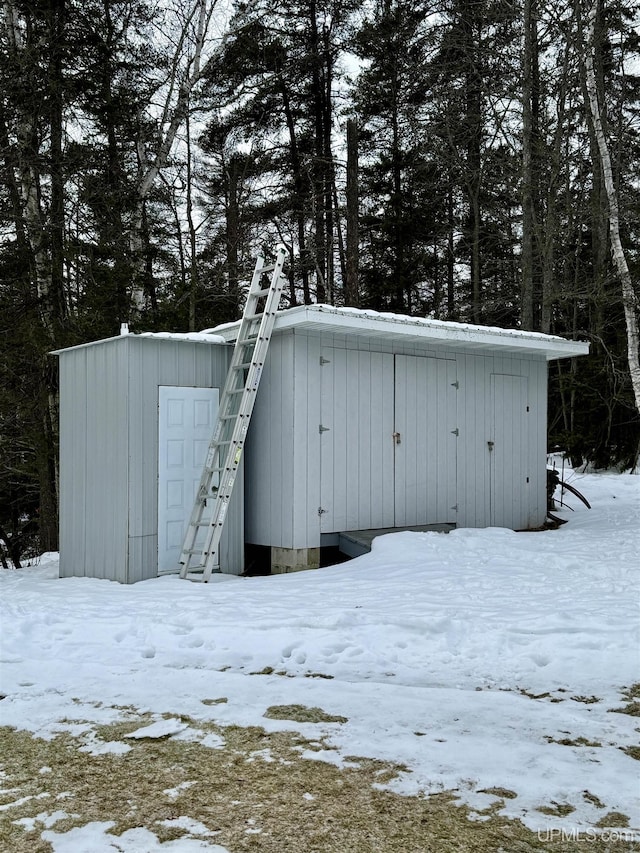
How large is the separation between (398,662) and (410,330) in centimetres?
479

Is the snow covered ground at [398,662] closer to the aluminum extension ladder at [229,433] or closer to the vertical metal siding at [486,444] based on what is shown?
the aluminum extension ladder at [229,433]

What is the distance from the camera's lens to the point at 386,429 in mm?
9438

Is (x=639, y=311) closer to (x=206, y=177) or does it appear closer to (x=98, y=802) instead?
(x=206, y=177)

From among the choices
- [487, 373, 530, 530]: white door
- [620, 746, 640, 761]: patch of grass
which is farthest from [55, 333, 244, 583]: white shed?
[620, 746, 640, 761]: patch of grass

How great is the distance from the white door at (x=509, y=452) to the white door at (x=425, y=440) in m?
0.79

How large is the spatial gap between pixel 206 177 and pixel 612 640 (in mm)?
15089

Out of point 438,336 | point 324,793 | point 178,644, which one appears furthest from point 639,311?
point 324,793

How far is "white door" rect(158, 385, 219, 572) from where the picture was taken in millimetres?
8148

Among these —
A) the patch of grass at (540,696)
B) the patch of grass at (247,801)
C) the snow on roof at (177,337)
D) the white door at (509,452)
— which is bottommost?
the patch of grass at (540,696)

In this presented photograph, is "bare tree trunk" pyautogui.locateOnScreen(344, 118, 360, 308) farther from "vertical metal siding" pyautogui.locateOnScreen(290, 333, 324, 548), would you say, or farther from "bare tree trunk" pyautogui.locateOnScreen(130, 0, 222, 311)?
"vertical metal siding" pyautogui.locateOnScreen(290, 333, 324, 548)

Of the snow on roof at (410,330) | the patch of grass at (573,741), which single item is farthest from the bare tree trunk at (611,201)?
the patch of grass at (573,741)

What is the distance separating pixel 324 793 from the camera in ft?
10.1

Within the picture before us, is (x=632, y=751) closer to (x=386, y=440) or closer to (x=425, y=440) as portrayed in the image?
(x=386, y=440)

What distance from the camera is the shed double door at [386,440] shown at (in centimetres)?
890
